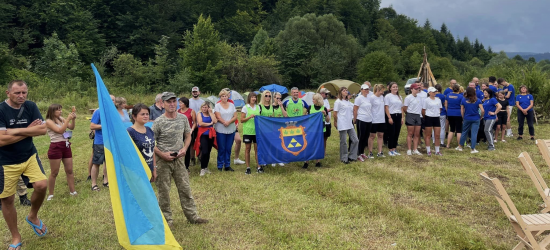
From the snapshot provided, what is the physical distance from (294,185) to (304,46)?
51231mm

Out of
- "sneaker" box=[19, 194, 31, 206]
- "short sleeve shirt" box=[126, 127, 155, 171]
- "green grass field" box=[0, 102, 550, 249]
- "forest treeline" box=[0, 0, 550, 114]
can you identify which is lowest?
"green grass field" box=[0, 102, 550, 249]

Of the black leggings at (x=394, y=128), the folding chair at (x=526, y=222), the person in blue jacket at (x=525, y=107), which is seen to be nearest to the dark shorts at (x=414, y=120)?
the black leggings at (x=394, y=128)

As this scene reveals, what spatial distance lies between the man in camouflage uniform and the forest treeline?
24329mm

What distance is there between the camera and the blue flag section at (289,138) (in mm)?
8211

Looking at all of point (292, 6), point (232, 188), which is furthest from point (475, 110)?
point (292, 6)

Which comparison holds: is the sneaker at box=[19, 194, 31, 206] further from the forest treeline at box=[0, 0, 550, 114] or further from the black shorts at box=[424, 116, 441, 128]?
the forest treeline at box=[0, 0, 550, 114]

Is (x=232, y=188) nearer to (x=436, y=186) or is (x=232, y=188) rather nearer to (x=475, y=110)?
(x=436, y=186)

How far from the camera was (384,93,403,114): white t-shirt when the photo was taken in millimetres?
9492

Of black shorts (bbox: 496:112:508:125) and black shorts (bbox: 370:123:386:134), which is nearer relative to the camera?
black shorts (bbox: 370:123:386:134)

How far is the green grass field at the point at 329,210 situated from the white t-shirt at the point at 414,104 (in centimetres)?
168

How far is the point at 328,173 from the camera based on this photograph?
312 inches

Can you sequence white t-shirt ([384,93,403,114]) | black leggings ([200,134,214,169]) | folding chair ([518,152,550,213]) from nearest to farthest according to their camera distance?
1. folding chair ([518,152,550,213])
2. black leggings ([200,134,214,169])
3. white t-shirt ([384,93,403,114])

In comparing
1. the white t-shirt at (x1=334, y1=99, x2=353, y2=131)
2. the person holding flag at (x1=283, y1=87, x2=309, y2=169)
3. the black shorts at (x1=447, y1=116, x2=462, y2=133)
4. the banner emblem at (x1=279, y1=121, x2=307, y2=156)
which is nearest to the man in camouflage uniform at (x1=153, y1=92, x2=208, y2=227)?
the banner emblem at (x1=279, y1=121, x2=307, y2=156)

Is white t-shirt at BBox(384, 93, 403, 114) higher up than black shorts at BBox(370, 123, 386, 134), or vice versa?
white t-shirt at BBox(384, 93, 403, 114)
